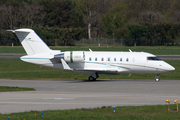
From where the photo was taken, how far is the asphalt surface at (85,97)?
18.8 m

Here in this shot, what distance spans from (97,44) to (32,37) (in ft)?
195

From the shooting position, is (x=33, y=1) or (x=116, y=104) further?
(x=33, y=1)

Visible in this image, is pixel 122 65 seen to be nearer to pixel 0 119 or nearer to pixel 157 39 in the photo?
pixel 0 119

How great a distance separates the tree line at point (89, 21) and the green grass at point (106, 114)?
7574cm

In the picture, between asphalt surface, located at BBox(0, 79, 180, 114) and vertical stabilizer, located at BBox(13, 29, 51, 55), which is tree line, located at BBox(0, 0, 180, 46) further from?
asphalt surface, located at BBox(0, 79, 180, 114)

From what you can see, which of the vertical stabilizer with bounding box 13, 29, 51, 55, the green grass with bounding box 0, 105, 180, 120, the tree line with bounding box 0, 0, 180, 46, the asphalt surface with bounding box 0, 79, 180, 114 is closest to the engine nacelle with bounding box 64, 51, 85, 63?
the vertical stabilizer with bounding box 13, 29, 51, 55

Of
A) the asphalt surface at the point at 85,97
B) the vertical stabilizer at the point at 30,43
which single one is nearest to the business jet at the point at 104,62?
the vertical stabilizer at the point at 30,43

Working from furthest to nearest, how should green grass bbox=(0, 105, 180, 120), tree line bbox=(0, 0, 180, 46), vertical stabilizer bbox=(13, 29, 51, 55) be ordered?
tree line bbox=(0, 0, 180, 46) → vertical stabilizer bbox=(13, 29, 51, 55) → green grass bbox=(0, 105, 180, 120)

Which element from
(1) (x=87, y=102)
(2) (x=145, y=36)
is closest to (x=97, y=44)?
(2) (x=145, y=36)

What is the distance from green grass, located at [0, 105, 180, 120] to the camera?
15.4 meters

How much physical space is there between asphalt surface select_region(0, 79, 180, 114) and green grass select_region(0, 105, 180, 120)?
1354 mm

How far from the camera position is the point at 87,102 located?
20.0 metres

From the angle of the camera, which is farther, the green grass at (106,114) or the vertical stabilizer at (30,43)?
the vertical stabilizer at (30,43)

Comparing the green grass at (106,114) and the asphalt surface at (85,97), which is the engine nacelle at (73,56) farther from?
the green grass at (106,114)
